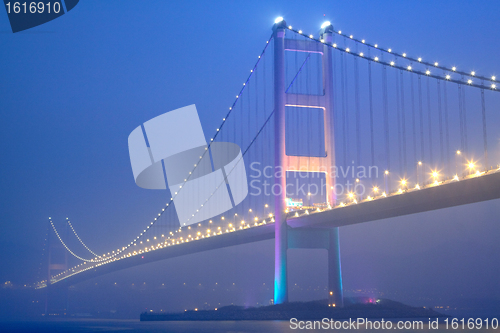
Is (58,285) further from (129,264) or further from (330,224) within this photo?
(330,224)

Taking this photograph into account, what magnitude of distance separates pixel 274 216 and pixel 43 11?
68.2 ft

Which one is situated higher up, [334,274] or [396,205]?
[396,205]

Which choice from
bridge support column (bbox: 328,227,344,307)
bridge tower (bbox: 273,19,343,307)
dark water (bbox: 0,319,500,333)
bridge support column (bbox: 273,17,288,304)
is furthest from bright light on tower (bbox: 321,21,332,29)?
dark water (bbox: 0,319,500,333)

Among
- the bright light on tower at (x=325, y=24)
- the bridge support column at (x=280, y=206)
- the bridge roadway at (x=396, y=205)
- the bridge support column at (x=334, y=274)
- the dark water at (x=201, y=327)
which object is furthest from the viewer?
the bright light on tower at (x=325, y=24)

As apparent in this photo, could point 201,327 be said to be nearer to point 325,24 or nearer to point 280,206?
point 280,206

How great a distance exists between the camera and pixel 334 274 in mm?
32812

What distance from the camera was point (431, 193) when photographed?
23.1 meters

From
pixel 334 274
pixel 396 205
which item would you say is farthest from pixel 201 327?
pixel 396 205

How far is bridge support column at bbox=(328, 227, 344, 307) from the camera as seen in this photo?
32531mm

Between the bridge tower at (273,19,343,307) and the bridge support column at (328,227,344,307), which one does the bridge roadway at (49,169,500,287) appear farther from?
the bridge support column at (328,227,344,307)

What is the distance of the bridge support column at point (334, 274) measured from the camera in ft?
107

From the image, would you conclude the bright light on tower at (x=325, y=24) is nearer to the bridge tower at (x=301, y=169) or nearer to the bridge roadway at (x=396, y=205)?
the bridge tower at (x=301, y=169)

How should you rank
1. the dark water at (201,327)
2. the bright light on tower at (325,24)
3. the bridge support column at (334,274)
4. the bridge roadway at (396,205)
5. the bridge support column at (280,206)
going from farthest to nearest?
the bright light on tower at (325,24)
the bridge support column at (334,274)
the bridge support column at (280,206)
the dark water at (201,327)
the bridge roadway at (396,205)

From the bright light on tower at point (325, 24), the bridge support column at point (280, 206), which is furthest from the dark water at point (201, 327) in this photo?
the bright light on tower at point (325, 24)
